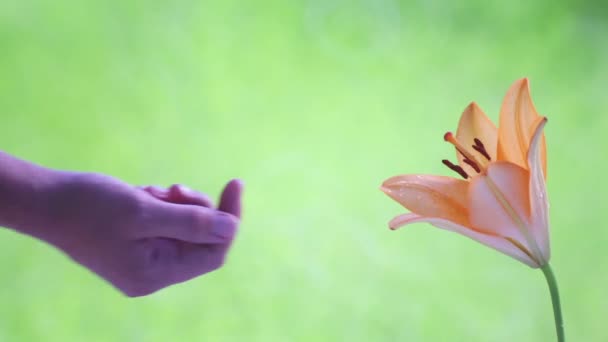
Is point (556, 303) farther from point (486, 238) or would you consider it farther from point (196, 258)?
point (196, 258)

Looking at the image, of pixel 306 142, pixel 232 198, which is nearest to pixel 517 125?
pixel 232 198

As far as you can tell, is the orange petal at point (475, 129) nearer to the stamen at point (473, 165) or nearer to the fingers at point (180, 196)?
the stamen at point (473, 165)

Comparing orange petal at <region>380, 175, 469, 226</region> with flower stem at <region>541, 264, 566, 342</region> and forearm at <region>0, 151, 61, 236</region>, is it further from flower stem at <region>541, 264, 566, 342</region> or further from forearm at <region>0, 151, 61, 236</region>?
forearm at <region>0, 151, 61, 236</region>

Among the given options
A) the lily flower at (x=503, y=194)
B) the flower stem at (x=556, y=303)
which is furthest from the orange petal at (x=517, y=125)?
the flower stem at (x=556, y=303)

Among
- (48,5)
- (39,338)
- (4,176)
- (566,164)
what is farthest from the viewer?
(566,164)

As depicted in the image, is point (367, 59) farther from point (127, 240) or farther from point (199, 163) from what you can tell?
point (127, 240)

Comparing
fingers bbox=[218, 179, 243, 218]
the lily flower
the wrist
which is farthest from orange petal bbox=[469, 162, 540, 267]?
the wrist

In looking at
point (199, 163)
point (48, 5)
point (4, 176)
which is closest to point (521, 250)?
point (4, 176)
